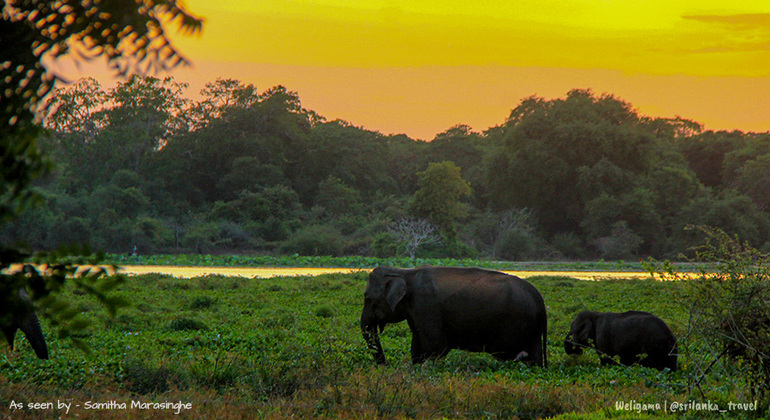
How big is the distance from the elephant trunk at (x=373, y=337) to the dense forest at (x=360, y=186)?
131 ft

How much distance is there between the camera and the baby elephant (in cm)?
1080

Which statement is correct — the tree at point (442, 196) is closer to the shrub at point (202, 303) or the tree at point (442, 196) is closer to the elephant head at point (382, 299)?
the shrub at point (202, 303)

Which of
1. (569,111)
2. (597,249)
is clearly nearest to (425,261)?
(597,249)

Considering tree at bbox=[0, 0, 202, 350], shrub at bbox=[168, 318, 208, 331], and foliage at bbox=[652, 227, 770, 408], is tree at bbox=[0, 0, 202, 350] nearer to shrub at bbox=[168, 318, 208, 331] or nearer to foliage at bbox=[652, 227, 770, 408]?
foliage at bbox=[652, 227, 770, 408]

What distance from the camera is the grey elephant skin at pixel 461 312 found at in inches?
436

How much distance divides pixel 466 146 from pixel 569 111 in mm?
14663

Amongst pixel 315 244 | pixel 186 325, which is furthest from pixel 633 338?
pixel 315 244

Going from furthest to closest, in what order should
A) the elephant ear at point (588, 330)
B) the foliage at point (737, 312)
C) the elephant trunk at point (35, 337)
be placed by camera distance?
the elephant ear at point (588, 330), the elephant trunk at point (35, 337), the foliage at point (737, 312)

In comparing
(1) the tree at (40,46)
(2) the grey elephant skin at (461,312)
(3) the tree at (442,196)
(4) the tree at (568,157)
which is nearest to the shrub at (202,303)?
(2) the grey elephant skin at (461,312)

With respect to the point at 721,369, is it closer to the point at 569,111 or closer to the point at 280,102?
the point at 569,111

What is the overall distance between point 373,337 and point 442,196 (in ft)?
143

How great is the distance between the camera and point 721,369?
8.34 meters

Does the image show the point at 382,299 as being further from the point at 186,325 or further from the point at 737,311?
the point at 737,311

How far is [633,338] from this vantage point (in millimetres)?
10969
